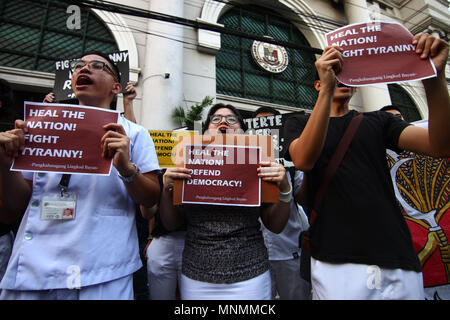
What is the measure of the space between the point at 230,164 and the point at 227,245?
1.54 feet

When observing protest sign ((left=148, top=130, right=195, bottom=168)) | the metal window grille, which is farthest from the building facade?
protest sign ((left=148, top=130, right=195, bottom=168))

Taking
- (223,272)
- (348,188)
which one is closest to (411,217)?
(348,188)

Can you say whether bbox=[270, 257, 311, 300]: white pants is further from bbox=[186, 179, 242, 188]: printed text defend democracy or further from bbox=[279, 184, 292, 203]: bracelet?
bbox=[186, 179, 242, 188]: printed text defend democracy

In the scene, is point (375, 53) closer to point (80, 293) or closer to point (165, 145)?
point (80, 293)

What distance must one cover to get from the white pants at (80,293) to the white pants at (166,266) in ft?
3.08

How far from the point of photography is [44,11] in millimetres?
5637

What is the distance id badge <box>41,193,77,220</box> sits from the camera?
3.43ft

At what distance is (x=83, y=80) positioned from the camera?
1.35 m

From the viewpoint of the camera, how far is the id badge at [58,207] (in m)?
1.04

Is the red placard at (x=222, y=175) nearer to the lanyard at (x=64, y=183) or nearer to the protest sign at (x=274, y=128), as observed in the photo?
the lanyard at (x=64, y=183)

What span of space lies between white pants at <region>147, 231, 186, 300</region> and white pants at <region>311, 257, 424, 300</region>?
134 centimetres

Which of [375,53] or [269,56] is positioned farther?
[269,56]

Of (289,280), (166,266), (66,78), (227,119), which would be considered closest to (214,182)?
(227,119)

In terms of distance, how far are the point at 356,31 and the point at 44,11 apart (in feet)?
24.2
